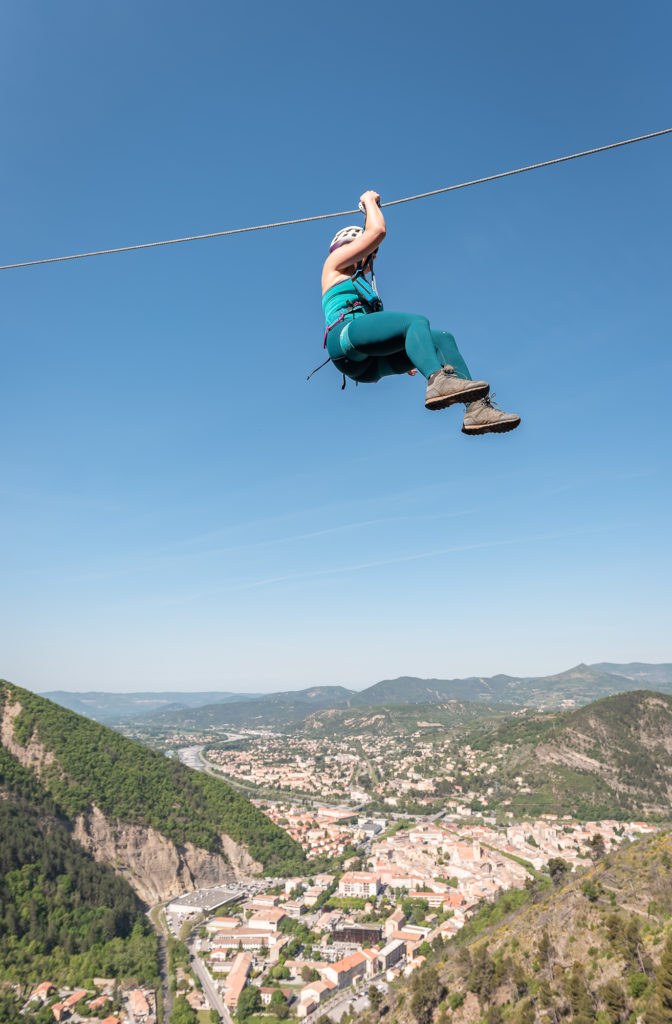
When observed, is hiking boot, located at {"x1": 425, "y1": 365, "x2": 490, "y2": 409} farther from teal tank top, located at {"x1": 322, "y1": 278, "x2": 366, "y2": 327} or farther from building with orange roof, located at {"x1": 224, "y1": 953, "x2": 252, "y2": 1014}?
building with orange roof, located at {"x1": 224, "y1": 953, "x2": 252, "y2": 1014}

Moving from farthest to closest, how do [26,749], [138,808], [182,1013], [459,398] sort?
[138,808]
[26,749]
[182,1013]
[459,398]

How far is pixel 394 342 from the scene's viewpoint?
2.78 meters

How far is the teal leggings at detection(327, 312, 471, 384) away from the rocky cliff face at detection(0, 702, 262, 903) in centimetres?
5209

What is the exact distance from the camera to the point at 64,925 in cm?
3378

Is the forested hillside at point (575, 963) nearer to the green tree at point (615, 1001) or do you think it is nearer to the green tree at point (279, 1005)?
the green tree at point (615, 1001)

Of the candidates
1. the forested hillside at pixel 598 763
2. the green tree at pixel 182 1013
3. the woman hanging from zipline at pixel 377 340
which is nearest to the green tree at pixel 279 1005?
the green tree at pixel 182 1013

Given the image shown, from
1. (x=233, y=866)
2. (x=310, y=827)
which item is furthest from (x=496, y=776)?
(x=233, y=866)

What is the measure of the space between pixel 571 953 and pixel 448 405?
2152 cm

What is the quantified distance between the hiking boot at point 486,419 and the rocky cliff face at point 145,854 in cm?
5236

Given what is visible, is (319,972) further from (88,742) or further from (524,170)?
(524,170)

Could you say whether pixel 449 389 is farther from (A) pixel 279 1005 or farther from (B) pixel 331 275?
(A) pixel 279 1005

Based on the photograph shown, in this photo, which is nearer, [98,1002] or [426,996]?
[426,996]

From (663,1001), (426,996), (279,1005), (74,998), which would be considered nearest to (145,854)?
(74,998)

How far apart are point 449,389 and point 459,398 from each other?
6 centimetres
